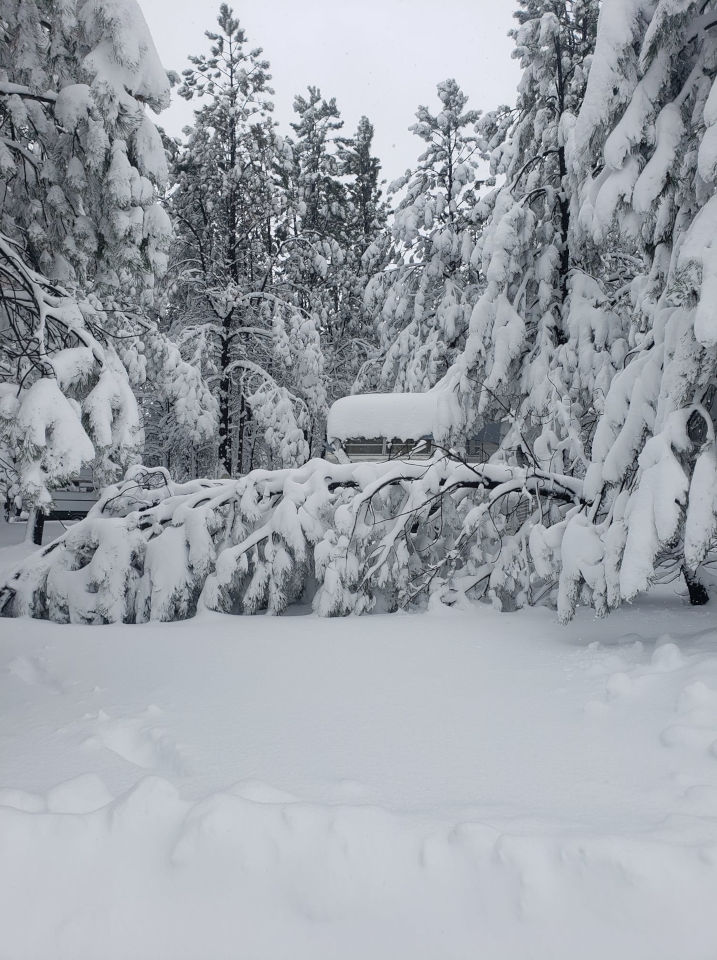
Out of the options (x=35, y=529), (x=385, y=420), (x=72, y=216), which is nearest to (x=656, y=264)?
(x=72, y=216)

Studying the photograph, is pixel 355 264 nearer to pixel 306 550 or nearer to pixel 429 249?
pixel 429 249

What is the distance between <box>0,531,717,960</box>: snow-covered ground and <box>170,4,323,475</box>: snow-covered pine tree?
12.1 m

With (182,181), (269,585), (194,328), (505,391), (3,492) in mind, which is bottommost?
(269,585)

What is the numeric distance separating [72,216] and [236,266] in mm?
12880

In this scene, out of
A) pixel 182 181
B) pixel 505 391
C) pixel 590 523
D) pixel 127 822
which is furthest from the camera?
pixel 182 181

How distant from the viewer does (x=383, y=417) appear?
451 inches

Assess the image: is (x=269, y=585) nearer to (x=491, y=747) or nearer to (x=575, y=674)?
(x=575, y=674)

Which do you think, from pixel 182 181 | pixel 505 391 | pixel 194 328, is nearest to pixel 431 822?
pixel 505 391

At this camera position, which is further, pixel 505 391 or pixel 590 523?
pixel 505 391

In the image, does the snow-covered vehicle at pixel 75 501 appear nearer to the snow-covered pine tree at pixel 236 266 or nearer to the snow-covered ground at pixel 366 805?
the snow-covered pine tree at pixel 236 266

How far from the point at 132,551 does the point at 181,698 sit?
8.97 feet

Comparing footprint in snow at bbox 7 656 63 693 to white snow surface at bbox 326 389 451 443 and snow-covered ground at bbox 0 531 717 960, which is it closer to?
snow-covered ground at bbox 0 531 717 960

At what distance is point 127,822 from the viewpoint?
6.77 feet

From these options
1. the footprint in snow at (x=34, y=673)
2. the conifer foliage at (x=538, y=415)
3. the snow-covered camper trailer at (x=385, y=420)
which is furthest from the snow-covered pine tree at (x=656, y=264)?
the snow-covered camper trailer at (x=385, y=420)
